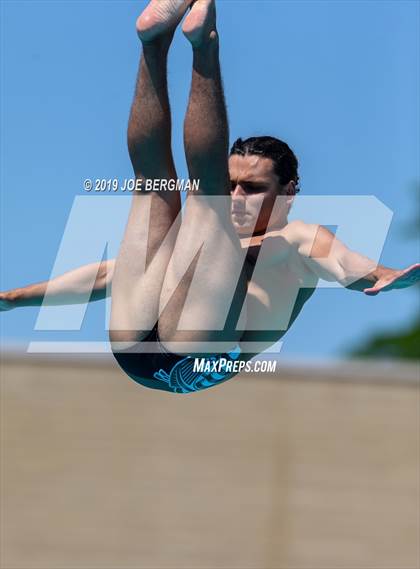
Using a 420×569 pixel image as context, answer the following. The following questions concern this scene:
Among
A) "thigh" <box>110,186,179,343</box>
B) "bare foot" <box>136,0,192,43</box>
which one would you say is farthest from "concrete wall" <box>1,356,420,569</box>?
"bare foot" <box>136,0,192,43</box>

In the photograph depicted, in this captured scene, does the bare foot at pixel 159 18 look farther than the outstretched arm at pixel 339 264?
Yes

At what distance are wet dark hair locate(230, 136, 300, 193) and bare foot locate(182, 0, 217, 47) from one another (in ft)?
1.86

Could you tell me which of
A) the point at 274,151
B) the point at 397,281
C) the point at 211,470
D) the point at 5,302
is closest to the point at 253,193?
the point at 274,151

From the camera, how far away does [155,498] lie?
11.8 m

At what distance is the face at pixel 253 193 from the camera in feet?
13.5

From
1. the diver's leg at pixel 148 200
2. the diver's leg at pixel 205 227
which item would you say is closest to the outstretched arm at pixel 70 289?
the diver's leg at pixel 148 200

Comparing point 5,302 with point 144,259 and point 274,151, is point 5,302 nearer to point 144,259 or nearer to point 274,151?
point 144,259

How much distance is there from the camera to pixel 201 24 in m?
3.58

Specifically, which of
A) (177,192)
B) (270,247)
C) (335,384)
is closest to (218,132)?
(177,192)

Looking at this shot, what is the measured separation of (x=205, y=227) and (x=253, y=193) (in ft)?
1.43

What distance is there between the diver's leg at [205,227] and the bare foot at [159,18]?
0.07 m

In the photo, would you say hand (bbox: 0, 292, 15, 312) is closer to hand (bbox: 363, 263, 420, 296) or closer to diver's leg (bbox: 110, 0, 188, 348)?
diver's leg (bbox: 110, 0, 188, 348)

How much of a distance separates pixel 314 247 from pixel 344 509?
26.8 ft

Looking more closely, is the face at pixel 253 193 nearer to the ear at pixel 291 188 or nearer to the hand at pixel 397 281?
the ear at pixel 291 188
